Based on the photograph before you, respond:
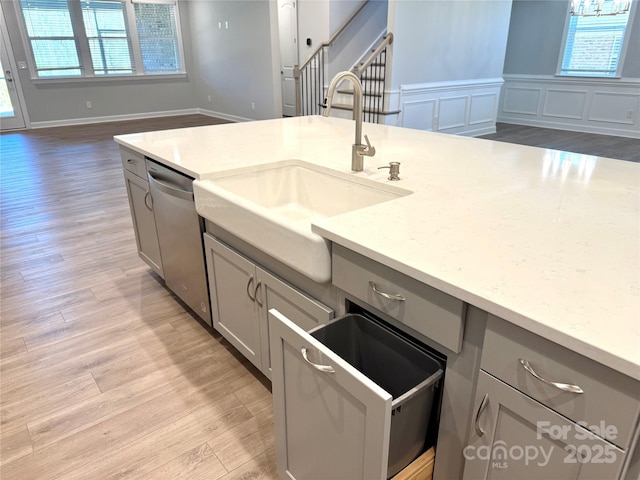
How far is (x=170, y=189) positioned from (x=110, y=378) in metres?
0.90

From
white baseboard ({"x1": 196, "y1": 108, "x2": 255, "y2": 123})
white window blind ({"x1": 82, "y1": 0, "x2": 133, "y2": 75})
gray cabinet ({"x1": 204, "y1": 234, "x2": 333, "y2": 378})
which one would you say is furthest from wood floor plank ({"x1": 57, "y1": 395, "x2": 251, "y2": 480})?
white window blind ({"x1": 82, "y1": 0, "x2": 133, "y2": 75})

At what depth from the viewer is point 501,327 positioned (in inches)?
34.6

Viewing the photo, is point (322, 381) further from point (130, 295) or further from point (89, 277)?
point (89, 277)

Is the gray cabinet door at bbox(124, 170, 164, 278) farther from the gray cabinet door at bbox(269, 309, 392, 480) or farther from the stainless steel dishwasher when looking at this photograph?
the gray cabinet door at bbox(269, 309, 392, 480)

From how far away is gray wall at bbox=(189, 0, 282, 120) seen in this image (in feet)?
24.8

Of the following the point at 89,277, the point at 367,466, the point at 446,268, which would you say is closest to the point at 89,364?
the point at 89,277

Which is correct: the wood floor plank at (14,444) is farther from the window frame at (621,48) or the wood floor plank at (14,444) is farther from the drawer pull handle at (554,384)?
the window frame at (621,48)

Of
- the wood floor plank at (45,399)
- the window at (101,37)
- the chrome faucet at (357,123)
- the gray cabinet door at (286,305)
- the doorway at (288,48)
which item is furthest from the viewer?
the window at (101,37)

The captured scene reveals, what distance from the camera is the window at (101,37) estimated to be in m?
7.81

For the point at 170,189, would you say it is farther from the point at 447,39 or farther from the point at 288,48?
the point at 288,48

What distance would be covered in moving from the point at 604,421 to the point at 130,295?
2.56 m

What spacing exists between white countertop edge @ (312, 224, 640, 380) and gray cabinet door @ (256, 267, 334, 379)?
36 cm

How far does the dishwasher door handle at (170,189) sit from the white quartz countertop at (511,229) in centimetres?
12

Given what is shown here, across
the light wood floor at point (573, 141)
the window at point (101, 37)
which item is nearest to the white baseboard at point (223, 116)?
the window at point (101, 37)
